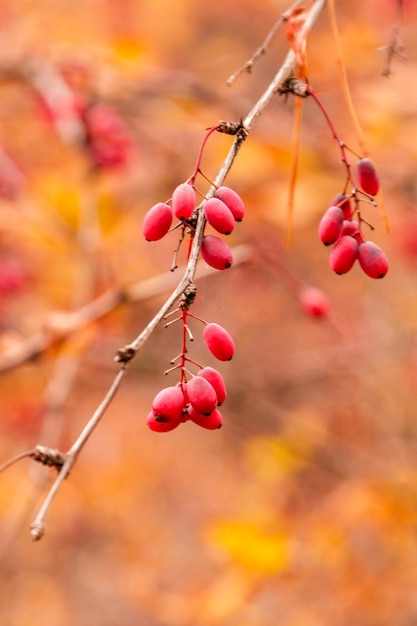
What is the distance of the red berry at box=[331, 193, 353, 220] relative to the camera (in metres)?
1.33

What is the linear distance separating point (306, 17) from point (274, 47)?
6240mm

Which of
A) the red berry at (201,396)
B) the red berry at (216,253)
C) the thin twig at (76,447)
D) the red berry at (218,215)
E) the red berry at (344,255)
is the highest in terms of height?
the red berry at (344,255)

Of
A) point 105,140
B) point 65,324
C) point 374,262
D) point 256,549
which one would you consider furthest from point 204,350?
point 374,262

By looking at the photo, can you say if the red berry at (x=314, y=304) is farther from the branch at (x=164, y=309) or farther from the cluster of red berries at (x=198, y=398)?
the cluster of red berries at (x=198, y=398)

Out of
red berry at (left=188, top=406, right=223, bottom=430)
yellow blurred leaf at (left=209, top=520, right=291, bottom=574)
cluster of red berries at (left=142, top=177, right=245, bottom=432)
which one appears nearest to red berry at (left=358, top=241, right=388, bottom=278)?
cluster of red berries at (left=142, top=177, right=245, bottom=432)

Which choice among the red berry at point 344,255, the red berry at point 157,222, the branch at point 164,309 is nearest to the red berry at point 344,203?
the red berry at point 344,255

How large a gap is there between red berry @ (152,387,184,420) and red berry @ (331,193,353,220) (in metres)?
0.45

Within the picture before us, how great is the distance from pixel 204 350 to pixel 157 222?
3744 millimetres

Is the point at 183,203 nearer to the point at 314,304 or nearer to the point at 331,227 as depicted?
the point at 331,227

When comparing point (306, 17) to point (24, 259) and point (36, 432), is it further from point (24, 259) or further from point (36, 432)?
point (36, 432)

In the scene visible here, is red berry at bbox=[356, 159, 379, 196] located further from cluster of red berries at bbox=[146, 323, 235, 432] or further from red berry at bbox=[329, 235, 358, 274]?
cluster of red berries at bbox=[146, 323, 235, 432]

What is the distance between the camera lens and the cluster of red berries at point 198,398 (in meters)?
1.07

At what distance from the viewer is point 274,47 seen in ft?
23.9

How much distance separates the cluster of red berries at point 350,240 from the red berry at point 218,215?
0.26 metres
